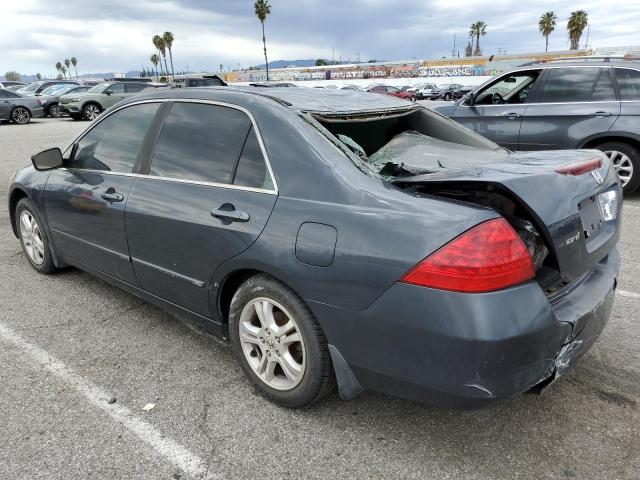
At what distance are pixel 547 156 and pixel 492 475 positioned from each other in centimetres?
170

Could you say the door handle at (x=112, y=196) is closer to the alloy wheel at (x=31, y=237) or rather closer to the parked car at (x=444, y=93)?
the alloy wheel at (x=31, y=237)

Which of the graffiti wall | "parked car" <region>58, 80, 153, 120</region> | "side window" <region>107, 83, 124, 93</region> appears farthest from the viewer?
the graffiti wall

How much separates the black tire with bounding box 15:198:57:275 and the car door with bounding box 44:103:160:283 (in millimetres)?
293

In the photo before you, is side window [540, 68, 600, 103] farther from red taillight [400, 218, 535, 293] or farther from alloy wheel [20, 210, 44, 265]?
alloy wheel [20, 210, 44, 265]

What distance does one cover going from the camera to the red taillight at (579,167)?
2367 millimetres

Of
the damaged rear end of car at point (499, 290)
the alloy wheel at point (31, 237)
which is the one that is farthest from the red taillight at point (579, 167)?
the alloy wheel at point (31, 237)

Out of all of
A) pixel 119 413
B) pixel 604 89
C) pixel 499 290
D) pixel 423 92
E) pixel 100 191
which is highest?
pixel 604 89

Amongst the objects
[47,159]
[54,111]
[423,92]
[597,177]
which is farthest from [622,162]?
[423,92]

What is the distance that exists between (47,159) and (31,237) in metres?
1.12

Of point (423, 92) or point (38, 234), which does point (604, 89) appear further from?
point (423, 92)

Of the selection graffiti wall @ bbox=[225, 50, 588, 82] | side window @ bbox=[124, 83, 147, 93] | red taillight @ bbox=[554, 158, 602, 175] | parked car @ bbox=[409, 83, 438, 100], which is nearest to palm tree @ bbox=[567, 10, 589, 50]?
graffiti wall @ bbox=[225, 50, 588, 82]

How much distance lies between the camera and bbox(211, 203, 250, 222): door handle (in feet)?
8.48

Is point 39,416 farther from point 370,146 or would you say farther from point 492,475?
point 370,146

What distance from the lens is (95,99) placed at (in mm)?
21719
